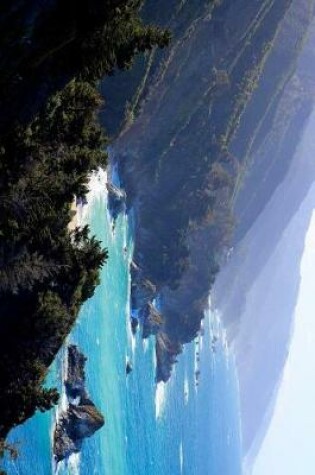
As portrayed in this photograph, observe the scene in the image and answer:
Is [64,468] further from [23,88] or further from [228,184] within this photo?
[228,184]

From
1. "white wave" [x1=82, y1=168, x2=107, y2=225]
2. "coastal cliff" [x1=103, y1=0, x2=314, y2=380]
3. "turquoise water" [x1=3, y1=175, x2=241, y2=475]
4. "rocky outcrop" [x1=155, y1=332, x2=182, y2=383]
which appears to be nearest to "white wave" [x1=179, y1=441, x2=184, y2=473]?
"turquoise water" [x1=3, y1=175, x2=241, y2=475]

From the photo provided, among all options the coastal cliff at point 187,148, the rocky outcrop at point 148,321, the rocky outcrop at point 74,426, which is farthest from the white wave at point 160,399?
the rocky outcrop at point 74,426

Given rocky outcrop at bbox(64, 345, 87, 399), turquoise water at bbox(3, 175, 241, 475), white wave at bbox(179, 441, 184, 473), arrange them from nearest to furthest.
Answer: turquoise water at bbox(3, 175, 241, 475)
rocky outcrop at bbox(64, 345, 87, 399)
white wave at bbox(179, 441, 184, 473)

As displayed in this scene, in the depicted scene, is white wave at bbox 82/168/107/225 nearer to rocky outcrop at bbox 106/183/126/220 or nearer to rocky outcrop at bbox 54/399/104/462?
rocky outcrop at bbox 106/183/126/220

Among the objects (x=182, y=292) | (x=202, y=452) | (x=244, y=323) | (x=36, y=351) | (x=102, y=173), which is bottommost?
(x=36, y=351)

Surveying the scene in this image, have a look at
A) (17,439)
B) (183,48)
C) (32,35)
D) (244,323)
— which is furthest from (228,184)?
(244,323)

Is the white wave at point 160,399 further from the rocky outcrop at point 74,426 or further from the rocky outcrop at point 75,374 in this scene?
the rocky outcrop at point 74,426

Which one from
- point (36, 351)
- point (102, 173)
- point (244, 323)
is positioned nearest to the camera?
point (36, 351)
